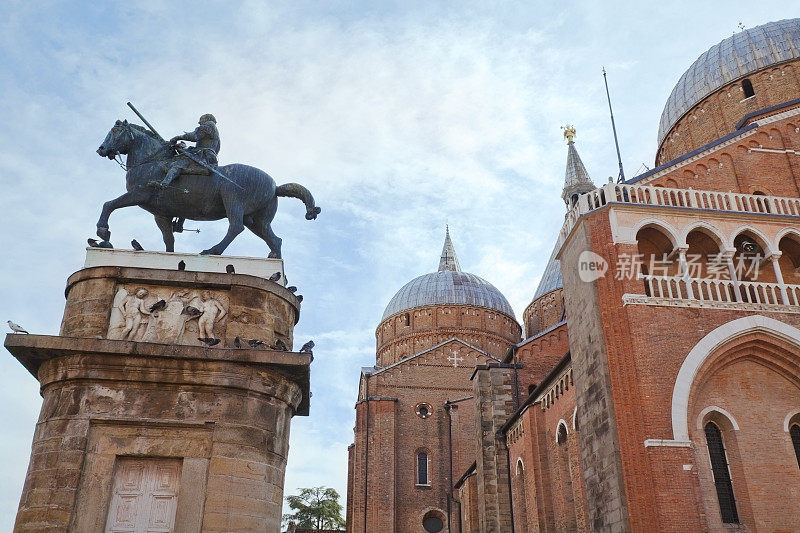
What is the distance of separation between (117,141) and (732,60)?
27193 mm

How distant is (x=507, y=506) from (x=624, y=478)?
12370 millimetres

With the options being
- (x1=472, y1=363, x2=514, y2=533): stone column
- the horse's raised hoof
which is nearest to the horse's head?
the horse's raised hoof

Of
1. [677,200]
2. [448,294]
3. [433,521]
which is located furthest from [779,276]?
[448,294]

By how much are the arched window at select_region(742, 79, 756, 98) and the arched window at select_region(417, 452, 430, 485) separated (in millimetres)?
23292

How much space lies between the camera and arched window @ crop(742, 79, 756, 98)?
28031mm

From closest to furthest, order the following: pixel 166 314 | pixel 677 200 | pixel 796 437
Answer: pixel 166 314
pixel 796 437
pixel 677 200

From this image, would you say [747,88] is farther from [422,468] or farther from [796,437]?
[422,468]

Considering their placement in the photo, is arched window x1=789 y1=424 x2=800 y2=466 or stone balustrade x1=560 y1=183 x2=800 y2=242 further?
stone balustrade x1=560 y1=183 x2=800 y2=242

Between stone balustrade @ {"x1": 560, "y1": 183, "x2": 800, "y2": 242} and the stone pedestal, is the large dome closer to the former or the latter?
stone balustrade @ {"x1": 560, "y1": 183, "x2": 800, "y2": 242}

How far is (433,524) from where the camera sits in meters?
35.4

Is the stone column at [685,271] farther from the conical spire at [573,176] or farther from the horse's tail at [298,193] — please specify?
the conical spire at [573,176]

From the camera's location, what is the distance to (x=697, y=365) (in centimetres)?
1486

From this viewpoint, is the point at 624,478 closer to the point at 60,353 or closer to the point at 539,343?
the point at 60,353

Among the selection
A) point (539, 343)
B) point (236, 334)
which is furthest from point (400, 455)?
point (236, 334)
